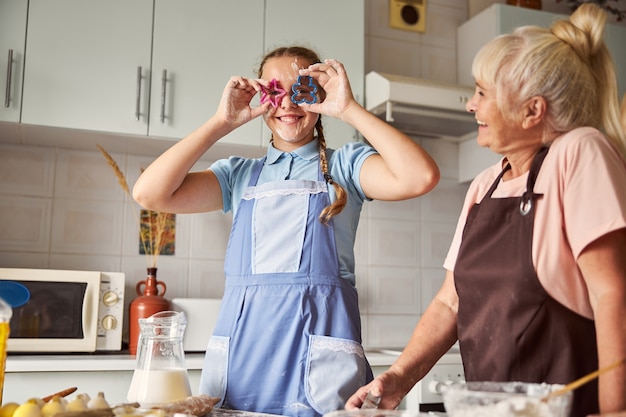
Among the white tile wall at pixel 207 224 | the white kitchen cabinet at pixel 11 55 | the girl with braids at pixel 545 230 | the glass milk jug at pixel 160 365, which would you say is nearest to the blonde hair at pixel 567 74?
the girl with braids at pixel 545 230

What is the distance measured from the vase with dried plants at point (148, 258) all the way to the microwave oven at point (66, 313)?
86 mm

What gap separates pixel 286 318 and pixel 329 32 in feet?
5.74

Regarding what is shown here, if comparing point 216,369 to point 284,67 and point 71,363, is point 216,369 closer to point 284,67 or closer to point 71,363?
point 284,67

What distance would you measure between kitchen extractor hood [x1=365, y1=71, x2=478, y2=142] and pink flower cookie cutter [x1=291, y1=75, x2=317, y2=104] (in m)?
1.26

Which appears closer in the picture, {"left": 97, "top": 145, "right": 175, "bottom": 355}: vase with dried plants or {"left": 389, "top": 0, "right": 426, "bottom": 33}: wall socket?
{"left": 97, "top": 145, "right": 175, "bottom": 355}: vase with dried plants

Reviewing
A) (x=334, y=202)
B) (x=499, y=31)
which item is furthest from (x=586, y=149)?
(x=499, y=31)

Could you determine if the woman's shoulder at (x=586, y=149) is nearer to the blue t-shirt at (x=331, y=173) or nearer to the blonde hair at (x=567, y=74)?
the blonde hair at (x=567, y=74)

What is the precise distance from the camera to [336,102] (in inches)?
56.8

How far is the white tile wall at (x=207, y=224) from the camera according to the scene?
2709 millimetres

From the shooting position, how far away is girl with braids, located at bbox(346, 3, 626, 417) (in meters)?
0.95

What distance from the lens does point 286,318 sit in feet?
4.31

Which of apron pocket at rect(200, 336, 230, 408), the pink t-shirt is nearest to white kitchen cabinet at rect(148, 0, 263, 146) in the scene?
apron pocket at rect(200, 336, 230, 408)

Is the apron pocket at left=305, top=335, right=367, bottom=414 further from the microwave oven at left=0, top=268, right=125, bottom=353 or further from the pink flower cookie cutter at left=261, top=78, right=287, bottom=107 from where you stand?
the microwave oven at left=0, top=268, right=125, bottom=353

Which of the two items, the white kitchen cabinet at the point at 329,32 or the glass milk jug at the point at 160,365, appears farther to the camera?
the white kitchen cabinet at the point at 329,32
